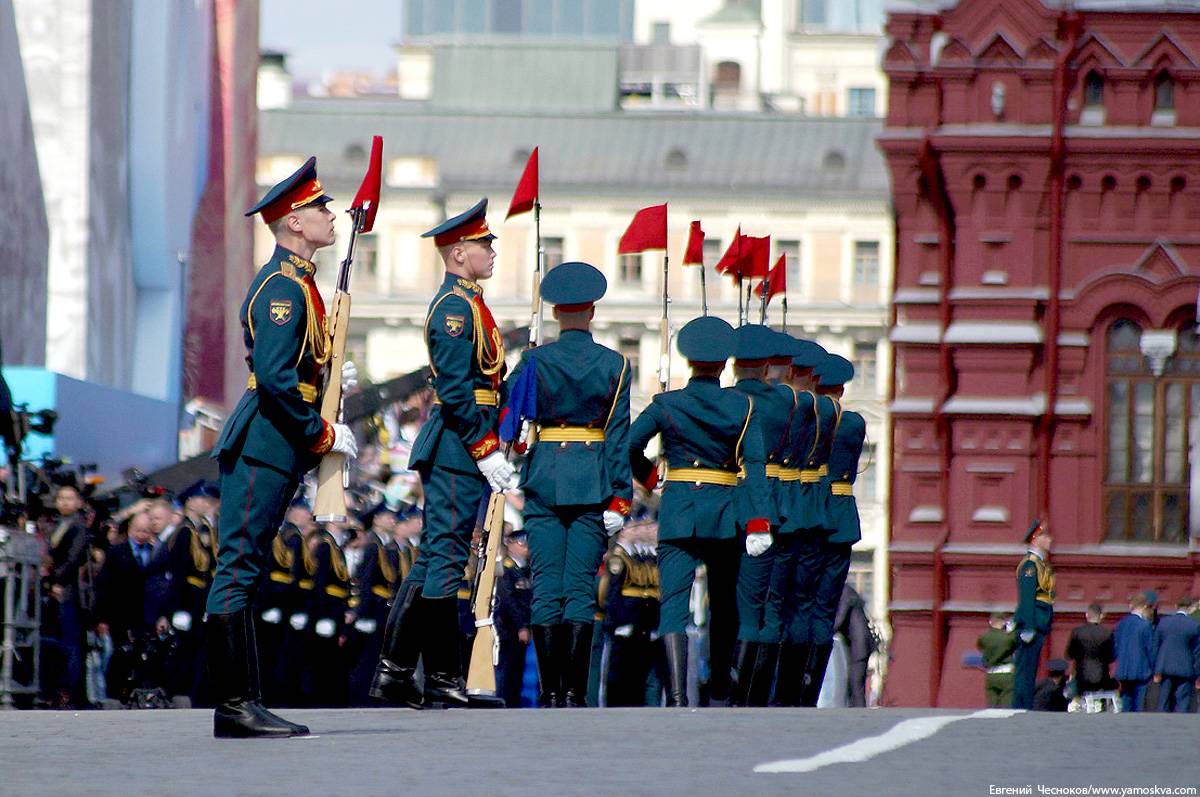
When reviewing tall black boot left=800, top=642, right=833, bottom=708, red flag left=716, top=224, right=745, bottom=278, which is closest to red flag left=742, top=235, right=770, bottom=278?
red flag left=716, top=224, right=745, bottom=278

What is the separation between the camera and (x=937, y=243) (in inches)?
1139

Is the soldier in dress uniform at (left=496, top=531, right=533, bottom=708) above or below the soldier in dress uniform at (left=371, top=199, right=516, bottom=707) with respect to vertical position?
below

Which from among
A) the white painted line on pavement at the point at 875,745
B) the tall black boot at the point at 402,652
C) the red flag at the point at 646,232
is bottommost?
the white painted line on pavement at the point at 875,745

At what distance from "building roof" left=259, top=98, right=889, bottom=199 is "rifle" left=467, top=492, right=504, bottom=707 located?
5818 cm

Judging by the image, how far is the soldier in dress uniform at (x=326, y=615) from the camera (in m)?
18.0

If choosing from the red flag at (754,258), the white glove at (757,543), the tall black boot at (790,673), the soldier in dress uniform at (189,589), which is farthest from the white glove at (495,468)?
the red flag at (754,258)

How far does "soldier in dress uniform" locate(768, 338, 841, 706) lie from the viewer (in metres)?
13.2

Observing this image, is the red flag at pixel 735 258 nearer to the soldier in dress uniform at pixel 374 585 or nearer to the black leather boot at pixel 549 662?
the soldier in dress uniform at pixel 374 585

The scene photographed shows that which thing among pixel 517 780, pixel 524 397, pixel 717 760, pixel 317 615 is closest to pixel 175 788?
pixel 517 780

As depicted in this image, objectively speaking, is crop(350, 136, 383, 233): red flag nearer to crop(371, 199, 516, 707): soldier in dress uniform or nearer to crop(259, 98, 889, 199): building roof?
crop(371, 199, 516, 707): soldier in dress uniform

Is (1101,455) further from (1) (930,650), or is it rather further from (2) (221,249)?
(2) (221,249)

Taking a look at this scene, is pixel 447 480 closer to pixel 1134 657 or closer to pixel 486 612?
pixel 486 612

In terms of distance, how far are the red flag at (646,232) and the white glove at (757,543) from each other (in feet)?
15.5

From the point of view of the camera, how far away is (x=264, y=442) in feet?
28.9
